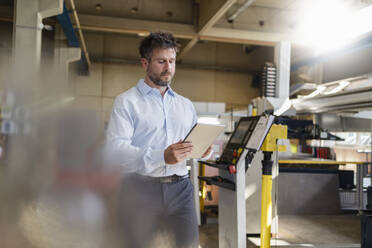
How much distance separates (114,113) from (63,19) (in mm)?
4772

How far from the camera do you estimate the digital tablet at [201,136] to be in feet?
4.23

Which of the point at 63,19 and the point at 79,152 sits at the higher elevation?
the point at 63,19

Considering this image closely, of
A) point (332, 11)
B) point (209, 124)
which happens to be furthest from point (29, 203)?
point (332, 11)

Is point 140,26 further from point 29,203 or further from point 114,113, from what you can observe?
point 29,203

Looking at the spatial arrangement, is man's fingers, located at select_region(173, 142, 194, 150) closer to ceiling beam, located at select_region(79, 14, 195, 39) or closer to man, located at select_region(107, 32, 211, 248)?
man, located at select_region(107, 32, 211, 248)

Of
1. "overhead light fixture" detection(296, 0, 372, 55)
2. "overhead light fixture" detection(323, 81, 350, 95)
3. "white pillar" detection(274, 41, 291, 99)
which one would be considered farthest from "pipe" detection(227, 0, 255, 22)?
"overhead light fixture" detection(323, 81, 350, 95)

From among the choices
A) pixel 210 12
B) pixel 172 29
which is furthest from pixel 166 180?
pixel 172 29

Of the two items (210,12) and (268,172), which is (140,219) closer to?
(268,172)

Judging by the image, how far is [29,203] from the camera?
0.60 m

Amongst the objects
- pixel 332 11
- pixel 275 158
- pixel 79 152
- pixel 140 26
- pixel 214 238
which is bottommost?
pixel 214 238

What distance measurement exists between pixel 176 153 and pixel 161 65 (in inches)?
15.3

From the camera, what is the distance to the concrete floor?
149 inches

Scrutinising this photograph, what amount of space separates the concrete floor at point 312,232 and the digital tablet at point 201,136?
2.45 m

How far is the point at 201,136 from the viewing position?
1337 millimetres
